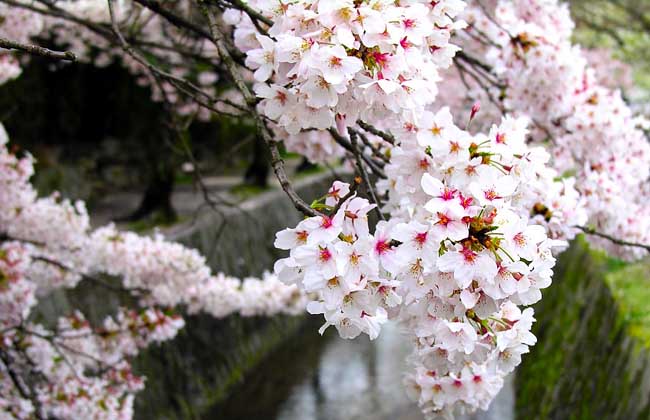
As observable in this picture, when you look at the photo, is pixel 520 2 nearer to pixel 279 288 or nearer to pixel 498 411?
pixel 279 288

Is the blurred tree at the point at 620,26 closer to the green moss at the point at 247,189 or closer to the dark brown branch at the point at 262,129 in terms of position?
the green moss at the point at 247,189

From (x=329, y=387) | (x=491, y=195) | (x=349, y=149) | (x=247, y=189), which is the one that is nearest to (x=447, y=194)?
(x=491, y=195)

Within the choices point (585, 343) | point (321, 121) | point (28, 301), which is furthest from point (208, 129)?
point (321, 121)

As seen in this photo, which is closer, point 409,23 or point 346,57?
point 346,57

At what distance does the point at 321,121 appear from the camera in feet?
5.10

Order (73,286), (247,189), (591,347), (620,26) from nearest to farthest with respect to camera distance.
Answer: (73,286)
(591,347)
(620,26)
(247,189)

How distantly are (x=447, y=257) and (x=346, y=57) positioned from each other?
0.41 metres

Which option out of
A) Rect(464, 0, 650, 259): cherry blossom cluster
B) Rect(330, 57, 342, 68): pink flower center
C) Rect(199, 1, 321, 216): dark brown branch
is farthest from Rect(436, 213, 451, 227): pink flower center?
Rect(464, 0, 650, 259): cherry blossom cluster

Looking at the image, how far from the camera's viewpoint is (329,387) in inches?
337

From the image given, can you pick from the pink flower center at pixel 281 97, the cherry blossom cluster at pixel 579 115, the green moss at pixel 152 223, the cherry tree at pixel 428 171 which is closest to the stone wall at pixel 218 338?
the green moss at pixel 152 223

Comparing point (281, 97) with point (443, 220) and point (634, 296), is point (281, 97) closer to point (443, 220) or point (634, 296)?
point (443, 220)

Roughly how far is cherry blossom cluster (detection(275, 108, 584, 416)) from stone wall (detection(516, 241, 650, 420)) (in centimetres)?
269

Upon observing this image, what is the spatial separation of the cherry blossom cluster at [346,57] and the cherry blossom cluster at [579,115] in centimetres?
124

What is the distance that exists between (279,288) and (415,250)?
430 cm
